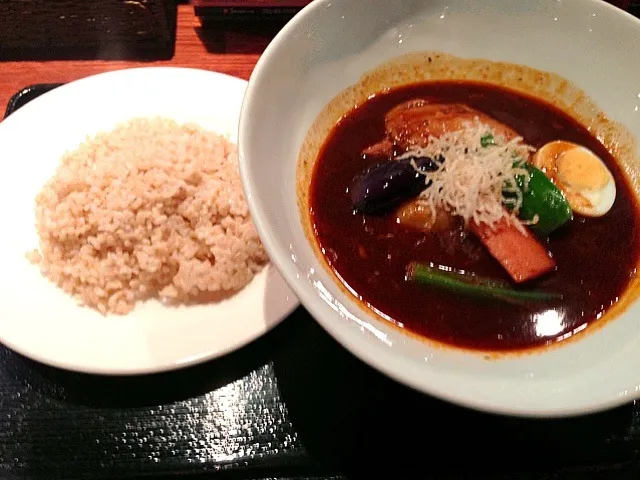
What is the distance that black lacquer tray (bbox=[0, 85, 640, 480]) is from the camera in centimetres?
155

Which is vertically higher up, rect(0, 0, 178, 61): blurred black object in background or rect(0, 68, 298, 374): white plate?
rect(0, 0, 178, 61): blurred black object in background

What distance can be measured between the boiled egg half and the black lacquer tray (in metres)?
0.63

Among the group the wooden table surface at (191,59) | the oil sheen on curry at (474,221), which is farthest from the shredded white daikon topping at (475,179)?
the wooden table surface at (191,59)

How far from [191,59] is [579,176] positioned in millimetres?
1813

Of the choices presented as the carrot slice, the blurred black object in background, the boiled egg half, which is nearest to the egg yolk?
the boiled egg half

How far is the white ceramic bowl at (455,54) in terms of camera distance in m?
1.13

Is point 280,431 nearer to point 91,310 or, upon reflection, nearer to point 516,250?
point 91,310

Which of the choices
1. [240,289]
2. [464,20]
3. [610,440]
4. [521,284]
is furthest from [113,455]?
[464,20]

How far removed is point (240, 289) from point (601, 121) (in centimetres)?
136

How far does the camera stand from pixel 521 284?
153cm

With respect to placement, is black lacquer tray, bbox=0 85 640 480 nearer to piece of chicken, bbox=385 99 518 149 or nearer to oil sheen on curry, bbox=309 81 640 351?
oil sheen on curry, bbox=309 81 640 351

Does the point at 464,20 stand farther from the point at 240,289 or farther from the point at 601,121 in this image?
the point at 240,289

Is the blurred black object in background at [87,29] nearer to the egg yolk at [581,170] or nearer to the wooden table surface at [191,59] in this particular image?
the wooden table surface at [191,59]

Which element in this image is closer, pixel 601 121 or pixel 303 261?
pixel 303 261
